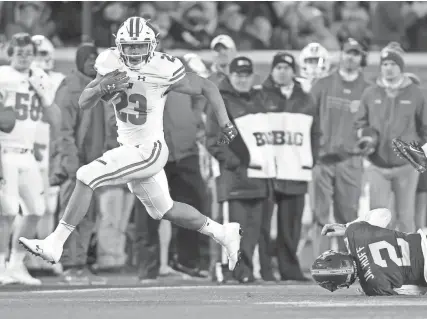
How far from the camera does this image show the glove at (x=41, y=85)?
12.4 metres

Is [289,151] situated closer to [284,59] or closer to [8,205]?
[284,59]

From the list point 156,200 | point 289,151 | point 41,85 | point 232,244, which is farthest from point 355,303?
point 41,85

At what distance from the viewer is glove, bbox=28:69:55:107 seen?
1238cm

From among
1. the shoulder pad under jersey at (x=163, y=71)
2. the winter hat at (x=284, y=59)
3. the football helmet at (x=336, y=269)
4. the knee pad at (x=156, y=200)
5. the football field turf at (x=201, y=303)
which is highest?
the winter hat at (x=284, y=59)

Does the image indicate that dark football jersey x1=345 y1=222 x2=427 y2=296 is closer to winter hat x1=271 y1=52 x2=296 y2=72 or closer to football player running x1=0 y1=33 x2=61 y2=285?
winter hat x1=271 y1=52 x2=296 y2=72

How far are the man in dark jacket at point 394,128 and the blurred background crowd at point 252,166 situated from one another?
0.04ft

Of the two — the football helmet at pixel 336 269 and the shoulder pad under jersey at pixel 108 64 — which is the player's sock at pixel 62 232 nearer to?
the shoulder pad under jersey at pixel 108 64

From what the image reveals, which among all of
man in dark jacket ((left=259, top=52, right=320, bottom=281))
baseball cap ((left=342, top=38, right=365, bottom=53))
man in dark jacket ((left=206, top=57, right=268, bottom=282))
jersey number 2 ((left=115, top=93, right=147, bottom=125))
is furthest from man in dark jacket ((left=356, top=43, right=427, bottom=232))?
jersey number 2 ((left=115, top=93, right=147, bottom=125))

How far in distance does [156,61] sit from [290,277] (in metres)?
2.99

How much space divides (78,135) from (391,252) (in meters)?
4.06

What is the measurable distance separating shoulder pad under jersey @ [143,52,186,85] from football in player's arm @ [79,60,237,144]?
0.13 feet

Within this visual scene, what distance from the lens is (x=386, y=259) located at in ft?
31.1

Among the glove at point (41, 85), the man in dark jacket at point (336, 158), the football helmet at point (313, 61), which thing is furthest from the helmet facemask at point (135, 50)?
the football helmet at point (313, 61)

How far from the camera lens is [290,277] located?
12.4m
